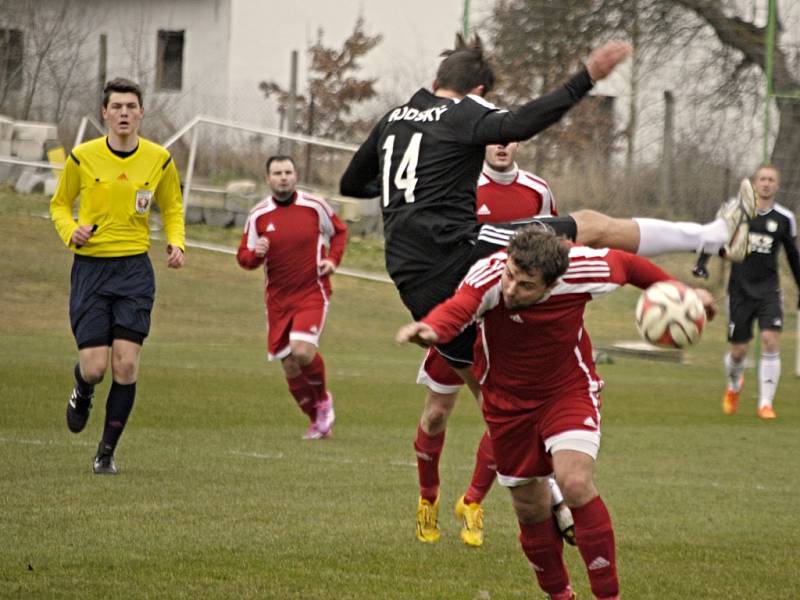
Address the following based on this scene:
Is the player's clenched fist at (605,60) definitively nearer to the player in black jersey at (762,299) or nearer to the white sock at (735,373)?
the player in black jersey at (762,299)

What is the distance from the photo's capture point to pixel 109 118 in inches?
353

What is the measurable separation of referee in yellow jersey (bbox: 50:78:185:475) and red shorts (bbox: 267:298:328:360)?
9.03ft

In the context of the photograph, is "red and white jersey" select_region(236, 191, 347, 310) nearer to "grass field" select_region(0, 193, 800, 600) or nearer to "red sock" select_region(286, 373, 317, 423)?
"red sock" select_region(286, 373, 317, 423)

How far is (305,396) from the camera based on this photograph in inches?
453

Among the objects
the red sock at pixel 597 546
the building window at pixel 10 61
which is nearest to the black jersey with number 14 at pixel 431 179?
the red sock at pixel 597 546

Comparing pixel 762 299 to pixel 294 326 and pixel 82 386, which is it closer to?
pixel 294 326

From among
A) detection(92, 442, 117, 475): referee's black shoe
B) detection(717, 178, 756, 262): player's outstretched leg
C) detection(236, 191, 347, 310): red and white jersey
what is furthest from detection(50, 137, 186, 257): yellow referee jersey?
detection(717, 178, 756, 262): player's outstretched leg

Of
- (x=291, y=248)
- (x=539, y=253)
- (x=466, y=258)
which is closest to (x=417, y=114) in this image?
(x=466, y=258)

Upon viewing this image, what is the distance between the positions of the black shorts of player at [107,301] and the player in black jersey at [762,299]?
6496 mm

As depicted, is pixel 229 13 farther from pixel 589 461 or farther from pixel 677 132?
pixel 589 461

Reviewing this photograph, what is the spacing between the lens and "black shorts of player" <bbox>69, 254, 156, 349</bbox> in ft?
29.2

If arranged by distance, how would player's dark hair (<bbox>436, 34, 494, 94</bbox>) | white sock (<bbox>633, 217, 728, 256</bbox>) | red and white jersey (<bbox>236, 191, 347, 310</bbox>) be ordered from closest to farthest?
white sock (<bbox>633, 217, 728, 256</bbox>) < player's dark hair (<bbox>436, 34, 494, 94</bbox>) < red and white jersey (<bbox>236, 191, 347, 310</bbox>)

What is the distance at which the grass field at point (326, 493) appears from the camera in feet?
20.4

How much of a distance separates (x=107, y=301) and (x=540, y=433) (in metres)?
3.96
